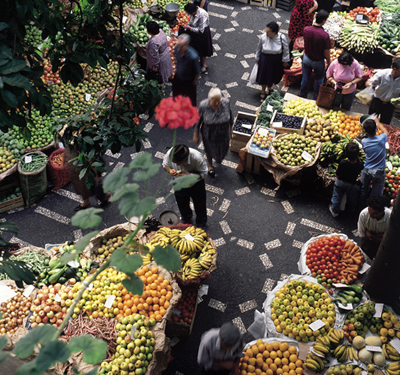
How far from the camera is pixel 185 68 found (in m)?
7.22

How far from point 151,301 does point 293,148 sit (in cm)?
348

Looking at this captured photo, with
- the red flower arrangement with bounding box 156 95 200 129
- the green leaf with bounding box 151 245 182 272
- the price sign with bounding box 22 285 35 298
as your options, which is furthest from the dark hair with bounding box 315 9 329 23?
the green leaf with bounding box 151 245 182 272

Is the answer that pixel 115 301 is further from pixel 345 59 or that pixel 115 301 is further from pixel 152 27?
pixel 345 59

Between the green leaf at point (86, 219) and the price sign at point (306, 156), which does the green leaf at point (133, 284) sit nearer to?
the green leaf at point (86, 219)

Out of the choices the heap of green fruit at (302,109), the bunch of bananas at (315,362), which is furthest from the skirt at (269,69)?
the bunch of bananas at (315,362)

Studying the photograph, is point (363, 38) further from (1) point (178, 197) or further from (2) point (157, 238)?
(2) point (157, 238)

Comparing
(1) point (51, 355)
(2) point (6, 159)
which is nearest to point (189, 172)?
(2) point (6, 159)

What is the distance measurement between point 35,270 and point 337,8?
919cm

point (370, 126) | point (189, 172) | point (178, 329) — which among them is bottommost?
point (178, 329)

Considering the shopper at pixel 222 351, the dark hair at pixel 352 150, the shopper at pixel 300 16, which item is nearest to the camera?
the shopper at pixel 222 351

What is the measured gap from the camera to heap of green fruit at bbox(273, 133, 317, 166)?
21.8ft

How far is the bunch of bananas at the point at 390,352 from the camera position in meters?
4.45

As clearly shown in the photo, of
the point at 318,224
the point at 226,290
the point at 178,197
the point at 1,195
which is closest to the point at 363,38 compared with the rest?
the point at 318,224

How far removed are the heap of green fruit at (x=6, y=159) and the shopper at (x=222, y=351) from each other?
4.14 metres
